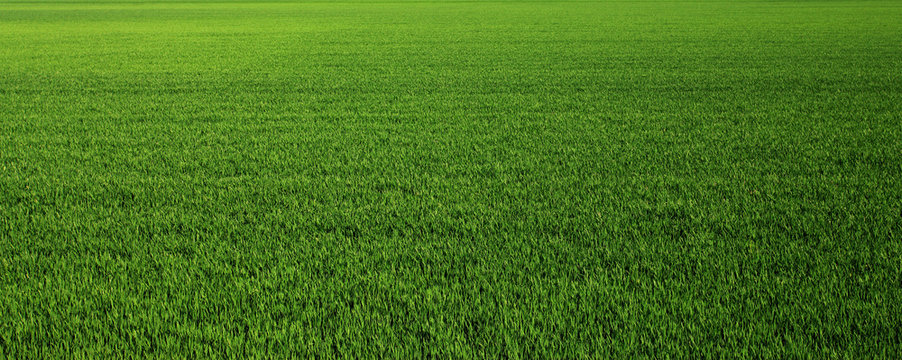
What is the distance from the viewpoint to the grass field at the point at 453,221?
120 inches

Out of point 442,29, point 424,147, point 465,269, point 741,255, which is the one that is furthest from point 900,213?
point 442,29

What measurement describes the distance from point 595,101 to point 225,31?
63.3 ft

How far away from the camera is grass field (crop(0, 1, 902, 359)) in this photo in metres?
3.04

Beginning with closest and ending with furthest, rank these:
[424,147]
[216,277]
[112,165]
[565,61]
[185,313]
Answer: [185,313], [216,277], [112,165], [424,147], [565,61]

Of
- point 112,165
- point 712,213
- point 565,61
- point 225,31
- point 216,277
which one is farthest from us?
point 225,31

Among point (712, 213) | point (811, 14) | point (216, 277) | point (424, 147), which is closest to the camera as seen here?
point (216, 277)

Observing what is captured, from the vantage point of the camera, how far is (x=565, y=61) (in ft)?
47.5

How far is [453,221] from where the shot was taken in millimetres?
4355

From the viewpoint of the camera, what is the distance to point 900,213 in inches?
177

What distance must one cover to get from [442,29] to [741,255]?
2212 cm

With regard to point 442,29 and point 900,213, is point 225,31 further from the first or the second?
point 900,213

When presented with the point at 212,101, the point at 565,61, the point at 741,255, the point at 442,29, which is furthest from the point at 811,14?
the point at 741,255

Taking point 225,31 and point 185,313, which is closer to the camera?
point 185,313

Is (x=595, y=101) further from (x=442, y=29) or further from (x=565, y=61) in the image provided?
(x=442, y=29)
